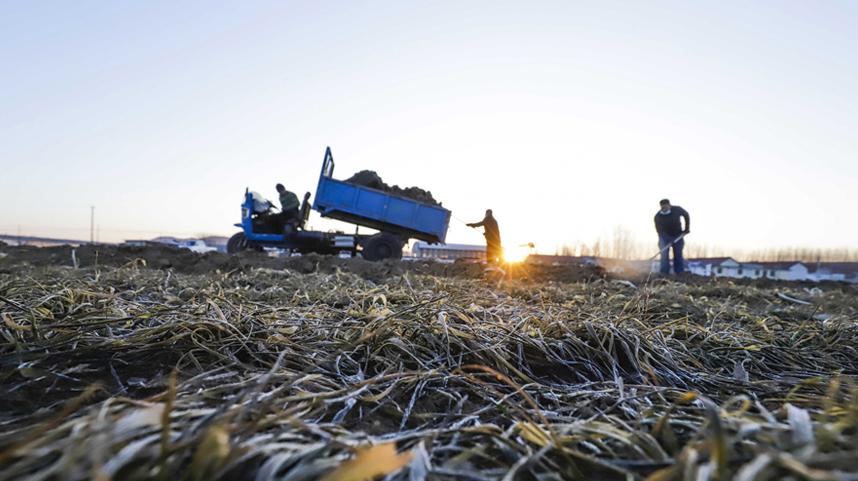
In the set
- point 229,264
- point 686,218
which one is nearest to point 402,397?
point 229,264

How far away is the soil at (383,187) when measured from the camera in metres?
11.9

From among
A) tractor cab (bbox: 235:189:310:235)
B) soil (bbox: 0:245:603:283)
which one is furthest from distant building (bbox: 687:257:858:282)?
tractor cab (bbox: 235:189:310:235)

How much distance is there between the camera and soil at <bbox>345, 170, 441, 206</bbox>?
11891 mm

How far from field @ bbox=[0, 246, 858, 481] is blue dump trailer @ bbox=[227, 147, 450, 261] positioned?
363 inches

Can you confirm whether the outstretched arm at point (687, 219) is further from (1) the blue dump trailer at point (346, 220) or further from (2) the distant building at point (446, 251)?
(1) the blue dump trailer at point (346, 220)

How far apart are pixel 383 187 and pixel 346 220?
1.58 metres

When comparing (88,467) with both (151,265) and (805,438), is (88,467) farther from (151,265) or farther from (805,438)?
(151,265)

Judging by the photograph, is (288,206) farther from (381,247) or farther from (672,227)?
(672,227)

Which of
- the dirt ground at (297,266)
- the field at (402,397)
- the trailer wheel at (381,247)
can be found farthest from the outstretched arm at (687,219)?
the trailer wheel at (381,247)

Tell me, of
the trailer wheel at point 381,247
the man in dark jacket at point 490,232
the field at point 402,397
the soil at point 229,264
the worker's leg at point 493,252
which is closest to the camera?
the field at point 402,397

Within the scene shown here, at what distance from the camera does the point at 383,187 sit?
12109 mm

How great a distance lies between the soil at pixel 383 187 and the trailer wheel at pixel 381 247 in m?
1.46

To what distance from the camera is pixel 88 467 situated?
0.52 metres

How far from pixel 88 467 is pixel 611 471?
842 millimetres
